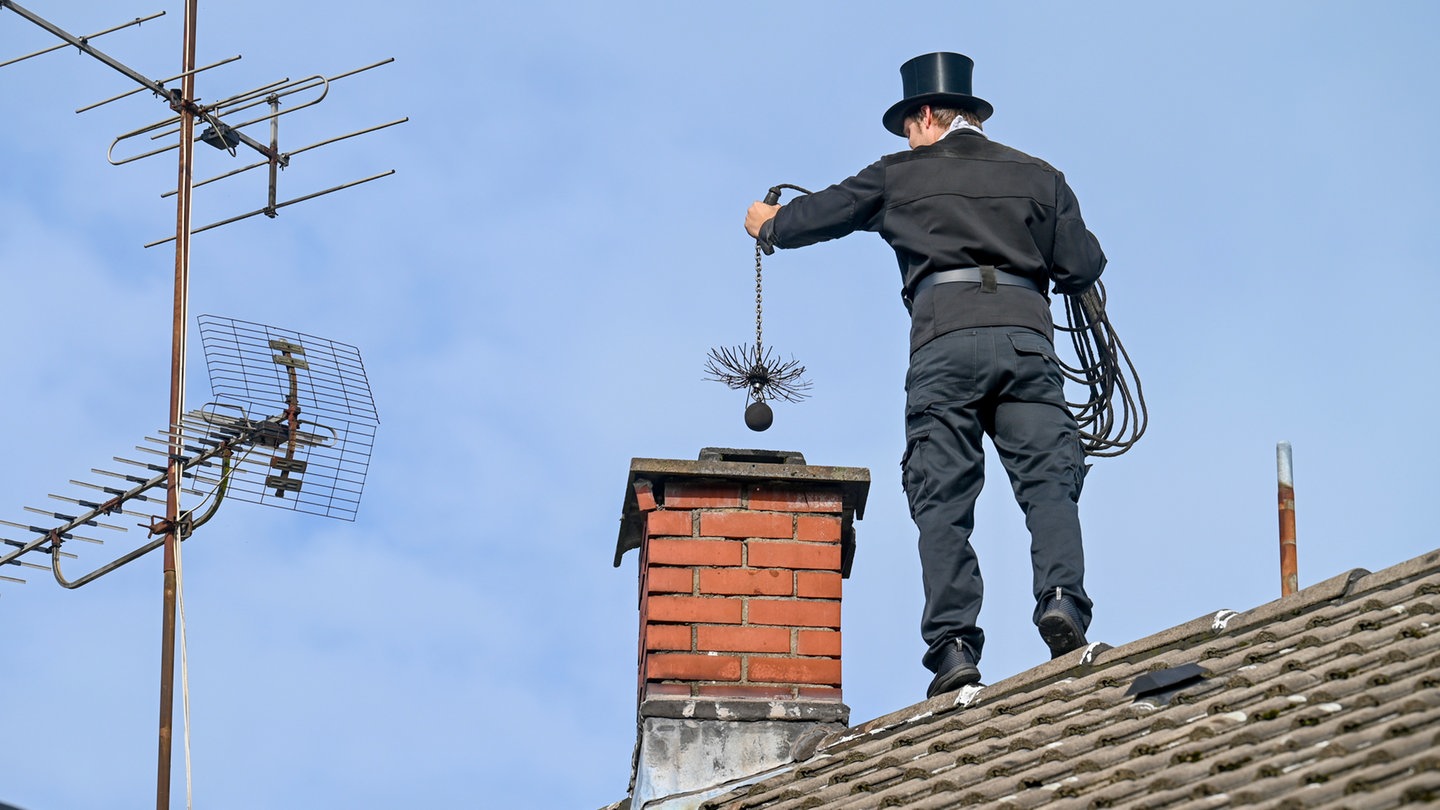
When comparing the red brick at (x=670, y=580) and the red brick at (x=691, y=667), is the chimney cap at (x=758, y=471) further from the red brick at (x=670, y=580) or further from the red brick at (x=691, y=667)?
the red brick at (x=691, y=667)

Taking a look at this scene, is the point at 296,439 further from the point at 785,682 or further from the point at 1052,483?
the point at 1052,483

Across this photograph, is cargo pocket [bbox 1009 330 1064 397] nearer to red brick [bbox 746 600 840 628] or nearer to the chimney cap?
the chimney cap

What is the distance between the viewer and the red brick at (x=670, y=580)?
5742 millimetres

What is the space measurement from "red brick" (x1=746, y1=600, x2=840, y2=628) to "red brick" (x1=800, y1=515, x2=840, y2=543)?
0.21 meters

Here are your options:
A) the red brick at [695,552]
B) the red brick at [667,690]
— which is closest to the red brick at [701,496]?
the red brick at [695,552]

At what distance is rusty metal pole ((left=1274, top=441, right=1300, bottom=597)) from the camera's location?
22.6ft

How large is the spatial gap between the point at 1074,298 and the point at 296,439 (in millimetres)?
2754

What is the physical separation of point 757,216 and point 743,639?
5.03ft

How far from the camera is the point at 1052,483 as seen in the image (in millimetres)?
5723

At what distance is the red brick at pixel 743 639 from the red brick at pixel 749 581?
11cm

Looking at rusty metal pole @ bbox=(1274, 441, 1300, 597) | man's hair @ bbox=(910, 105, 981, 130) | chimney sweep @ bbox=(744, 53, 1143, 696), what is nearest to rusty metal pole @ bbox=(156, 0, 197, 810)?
chimney sweep @ bbox=(744, 53, 1143, 696)

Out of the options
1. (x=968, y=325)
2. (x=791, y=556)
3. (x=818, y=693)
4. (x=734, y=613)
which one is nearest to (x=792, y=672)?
(x=818, y=693)

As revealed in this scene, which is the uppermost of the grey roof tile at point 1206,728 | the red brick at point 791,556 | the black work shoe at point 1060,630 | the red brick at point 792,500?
the red brick at point 792,500

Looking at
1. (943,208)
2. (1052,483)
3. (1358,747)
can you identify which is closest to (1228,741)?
(1358,747)
